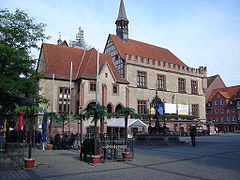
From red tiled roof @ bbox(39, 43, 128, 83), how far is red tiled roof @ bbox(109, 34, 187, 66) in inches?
186

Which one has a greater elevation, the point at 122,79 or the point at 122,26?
the point at 122,26

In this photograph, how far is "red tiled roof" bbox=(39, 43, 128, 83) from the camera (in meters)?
32.6

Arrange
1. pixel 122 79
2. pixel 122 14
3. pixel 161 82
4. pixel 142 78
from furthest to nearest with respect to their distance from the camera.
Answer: pixel 122 14 → pixel 161 82 → pixel 142 78 → pixel 122 79

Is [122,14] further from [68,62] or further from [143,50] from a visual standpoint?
[68,62]

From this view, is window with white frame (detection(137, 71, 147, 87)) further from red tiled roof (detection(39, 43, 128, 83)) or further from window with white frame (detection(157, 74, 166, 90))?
red tiled roof (detection(39, 43, 128, 83))

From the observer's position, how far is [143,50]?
45.3 meters

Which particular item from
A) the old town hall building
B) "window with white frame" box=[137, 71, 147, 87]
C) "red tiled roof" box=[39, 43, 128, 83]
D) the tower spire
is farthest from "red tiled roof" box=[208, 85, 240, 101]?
"red tiled roof" box=[39, 43, 128, 83]

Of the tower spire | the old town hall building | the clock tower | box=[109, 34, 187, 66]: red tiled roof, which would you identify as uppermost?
the tower spire

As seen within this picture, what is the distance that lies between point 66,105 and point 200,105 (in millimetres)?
27572

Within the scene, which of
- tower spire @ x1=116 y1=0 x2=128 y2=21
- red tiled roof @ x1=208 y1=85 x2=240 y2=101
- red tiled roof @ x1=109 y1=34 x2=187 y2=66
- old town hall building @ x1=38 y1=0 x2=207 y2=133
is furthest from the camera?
red tiled roof @ x1=208 y1=85 x2=240 y2=101

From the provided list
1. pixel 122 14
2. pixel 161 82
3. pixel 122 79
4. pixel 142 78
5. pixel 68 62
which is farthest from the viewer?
pixel 122 14

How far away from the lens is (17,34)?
1410cm

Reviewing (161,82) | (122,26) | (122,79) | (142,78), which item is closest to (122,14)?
(122,26)

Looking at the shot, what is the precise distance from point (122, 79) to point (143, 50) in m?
11.9
